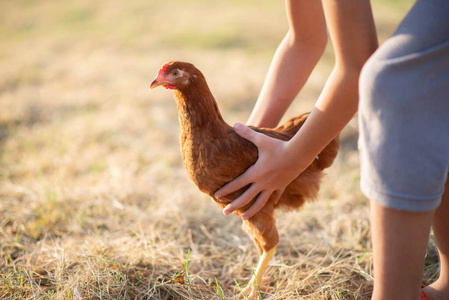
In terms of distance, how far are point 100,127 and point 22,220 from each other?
1.56 meters

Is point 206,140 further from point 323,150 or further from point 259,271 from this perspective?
point 259,271

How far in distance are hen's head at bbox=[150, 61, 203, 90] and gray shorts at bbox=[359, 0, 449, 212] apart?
28.5 inches

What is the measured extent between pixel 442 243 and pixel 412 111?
28.7 inches

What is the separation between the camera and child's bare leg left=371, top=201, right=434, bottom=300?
38.5 inches

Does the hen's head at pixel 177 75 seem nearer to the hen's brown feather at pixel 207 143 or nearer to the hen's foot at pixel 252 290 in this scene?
the hen's brown feather at pixel 207 143

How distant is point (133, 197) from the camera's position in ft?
8.60

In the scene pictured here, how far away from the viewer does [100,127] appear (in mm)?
3713

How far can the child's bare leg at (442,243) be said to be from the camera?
134 centimetres

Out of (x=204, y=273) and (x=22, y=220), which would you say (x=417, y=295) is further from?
(x=22, y=220)

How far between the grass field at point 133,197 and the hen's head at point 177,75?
866mm

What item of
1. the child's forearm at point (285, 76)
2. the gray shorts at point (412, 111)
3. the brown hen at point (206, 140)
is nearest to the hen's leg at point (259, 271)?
the brown hen at point (206, 140)

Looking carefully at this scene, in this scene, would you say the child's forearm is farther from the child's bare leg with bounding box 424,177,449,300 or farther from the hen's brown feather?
the child's bare leg with bounding box 424,177,449,300

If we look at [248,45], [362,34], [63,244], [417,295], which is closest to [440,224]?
[417,295]

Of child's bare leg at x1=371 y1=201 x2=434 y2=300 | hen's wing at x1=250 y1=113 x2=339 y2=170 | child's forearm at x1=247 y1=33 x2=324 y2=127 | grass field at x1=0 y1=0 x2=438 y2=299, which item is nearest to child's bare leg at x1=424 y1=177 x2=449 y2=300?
grass field at x1=0 y1=0 x2=438 y2=299
